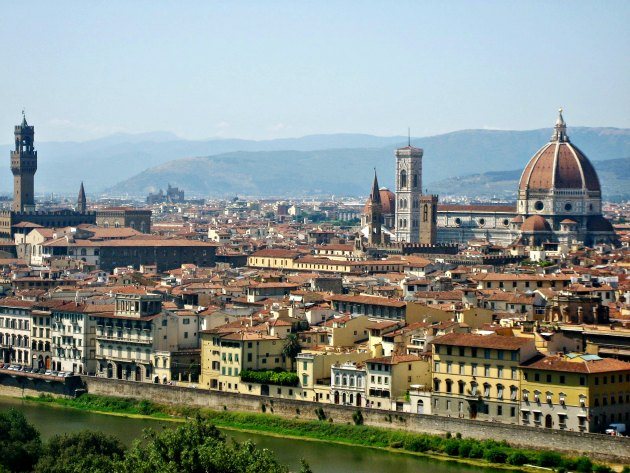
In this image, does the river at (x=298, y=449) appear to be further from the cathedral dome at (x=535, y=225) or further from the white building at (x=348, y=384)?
the cathedral dome at (x=535, y=225)

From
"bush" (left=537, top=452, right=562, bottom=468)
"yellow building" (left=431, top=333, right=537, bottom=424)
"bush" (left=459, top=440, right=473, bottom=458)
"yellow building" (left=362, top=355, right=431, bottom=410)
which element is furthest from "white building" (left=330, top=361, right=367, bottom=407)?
"bush" (left=537, top=452, right=562, bottom=468)

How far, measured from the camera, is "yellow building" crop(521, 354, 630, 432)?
4175 cm

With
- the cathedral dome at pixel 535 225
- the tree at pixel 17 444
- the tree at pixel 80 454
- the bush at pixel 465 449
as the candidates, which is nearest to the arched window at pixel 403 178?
the cathedral dome at pixel 535 225

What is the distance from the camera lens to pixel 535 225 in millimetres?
115250

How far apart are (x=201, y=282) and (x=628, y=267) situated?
73.8 feet

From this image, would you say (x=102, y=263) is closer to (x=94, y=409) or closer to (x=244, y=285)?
(x=244, y=285)

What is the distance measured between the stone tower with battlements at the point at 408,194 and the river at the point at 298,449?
257 feet

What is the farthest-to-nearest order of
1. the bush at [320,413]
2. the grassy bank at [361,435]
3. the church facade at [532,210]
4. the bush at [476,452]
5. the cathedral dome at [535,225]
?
the church facade at [532,210] → the cathedral dome at [535,225] → the bush at [320,413] → the bush at [476,452] → the grassy bank at [361,435]

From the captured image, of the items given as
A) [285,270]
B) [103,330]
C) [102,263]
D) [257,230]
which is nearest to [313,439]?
[103,330]

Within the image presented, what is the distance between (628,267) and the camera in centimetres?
8062

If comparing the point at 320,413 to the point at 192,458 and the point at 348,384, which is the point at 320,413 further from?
the point at 192,458

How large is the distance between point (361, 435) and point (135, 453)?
14834mm

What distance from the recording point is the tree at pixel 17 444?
36.8 m

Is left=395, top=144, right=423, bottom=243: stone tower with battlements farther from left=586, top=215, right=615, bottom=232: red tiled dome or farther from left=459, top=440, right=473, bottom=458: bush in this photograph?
left=459, top=440, right=473, bottom=458: bush
